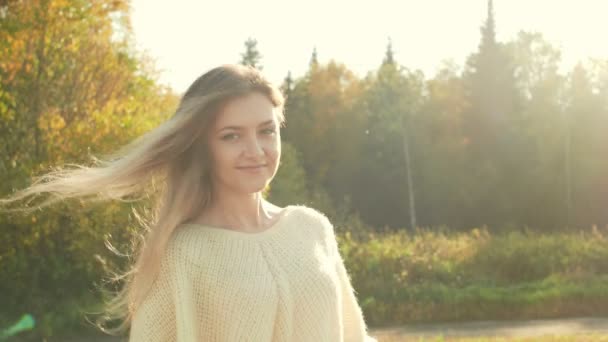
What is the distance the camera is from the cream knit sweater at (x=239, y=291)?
8.75 feet

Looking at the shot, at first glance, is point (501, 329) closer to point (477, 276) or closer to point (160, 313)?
point (477, 276)

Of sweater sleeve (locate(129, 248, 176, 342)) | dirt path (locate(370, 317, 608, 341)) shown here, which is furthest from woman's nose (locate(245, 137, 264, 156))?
dirt path (locate(370, 317, 608, 341))

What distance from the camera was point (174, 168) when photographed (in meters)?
2.93

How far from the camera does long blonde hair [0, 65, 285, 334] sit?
2801 millimetres

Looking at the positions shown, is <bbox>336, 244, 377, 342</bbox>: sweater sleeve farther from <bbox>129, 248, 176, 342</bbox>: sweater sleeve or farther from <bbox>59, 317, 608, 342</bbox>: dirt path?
<bbox>59, 317, 608, 342</bbox>: dirt path

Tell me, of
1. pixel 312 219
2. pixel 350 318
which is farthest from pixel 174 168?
pixel 350 318

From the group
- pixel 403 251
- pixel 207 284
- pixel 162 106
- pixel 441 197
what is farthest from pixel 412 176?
pixel 207 284

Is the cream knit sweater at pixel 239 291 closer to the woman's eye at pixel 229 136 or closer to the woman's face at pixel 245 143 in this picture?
the woman's face at pixel 245 143

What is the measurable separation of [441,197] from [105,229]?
85.2ft

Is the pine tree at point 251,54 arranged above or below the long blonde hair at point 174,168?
above

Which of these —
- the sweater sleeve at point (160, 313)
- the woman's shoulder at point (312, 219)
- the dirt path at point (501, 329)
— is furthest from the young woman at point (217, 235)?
the dirt path at point (501, 329)

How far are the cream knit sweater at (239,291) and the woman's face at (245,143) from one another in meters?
0.21

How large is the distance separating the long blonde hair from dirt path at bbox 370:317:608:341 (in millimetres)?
8318

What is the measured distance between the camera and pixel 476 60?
120 ft
